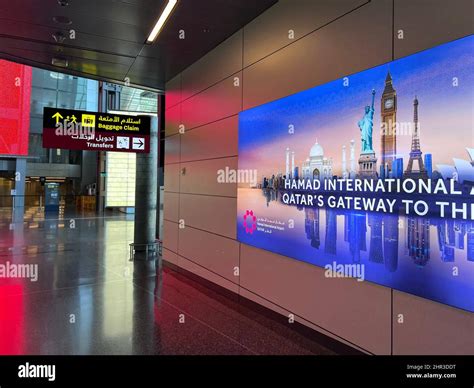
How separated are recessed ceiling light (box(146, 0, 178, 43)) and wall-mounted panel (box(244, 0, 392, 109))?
120 centimetres

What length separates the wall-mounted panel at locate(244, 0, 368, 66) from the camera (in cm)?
347

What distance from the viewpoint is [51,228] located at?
12.5m

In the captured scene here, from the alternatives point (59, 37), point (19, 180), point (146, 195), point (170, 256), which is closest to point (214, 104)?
point (59, 37)

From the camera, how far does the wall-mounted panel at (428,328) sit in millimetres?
2336

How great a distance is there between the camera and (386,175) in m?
2.81

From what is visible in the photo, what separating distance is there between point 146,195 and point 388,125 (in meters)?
6.62

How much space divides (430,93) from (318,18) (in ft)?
5.27

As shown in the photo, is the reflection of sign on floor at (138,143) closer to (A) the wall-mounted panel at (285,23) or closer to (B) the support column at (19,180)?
(A) the wall-mounted panel at (285,23)

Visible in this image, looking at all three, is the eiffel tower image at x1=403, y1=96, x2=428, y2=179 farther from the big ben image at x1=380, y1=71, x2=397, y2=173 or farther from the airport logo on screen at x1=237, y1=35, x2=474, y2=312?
the big ben image at x1=380, y1=71, x2=397, y2=173

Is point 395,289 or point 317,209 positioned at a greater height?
point 317,209

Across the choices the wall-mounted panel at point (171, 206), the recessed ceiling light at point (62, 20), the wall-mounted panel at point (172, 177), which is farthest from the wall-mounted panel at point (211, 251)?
the recessed ceiling light at point (62, 20)

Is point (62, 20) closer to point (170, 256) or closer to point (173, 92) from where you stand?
point (173, 92)

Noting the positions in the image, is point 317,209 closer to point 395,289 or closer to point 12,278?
point 395,289
